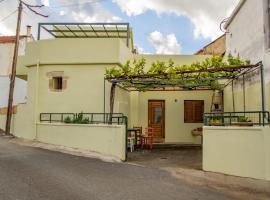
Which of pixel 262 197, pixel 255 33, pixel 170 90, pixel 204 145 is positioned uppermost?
pixel 255 33

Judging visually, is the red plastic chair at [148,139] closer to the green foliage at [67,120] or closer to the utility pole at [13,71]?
the green foliage at [67,120]

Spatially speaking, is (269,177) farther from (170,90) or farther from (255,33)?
→ (170,90)

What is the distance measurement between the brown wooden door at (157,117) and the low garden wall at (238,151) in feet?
25.6

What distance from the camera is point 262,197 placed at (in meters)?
6.57

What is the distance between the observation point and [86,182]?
7.21m

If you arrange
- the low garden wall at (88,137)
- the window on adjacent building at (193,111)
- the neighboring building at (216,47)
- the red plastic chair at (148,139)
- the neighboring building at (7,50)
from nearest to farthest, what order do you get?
1. the low garden wall at (88,137)
2. the red plastic chair at (148,139)
3. the window on adjacent building at (193,111)
4. the neighboring building at (216,47)
5. the neighboring building at (7,50)

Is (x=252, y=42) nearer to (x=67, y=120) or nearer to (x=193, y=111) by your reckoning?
(x=193, y=111)

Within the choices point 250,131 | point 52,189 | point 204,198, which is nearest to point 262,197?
point 204,198

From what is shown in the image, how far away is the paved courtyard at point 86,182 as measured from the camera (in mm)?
6238

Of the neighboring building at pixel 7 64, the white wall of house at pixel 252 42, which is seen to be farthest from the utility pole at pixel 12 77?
the neighboring building at pixel 7 64

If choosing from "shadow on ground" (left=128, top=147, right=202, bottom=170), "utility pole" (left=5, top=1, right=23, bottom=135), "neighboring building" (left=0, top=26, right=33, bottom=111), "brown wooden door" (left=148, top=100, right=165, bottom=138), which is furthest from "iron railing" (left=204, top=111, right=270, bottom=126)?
"neighboring building" (left=0, top=26, right=33, bottom=111)

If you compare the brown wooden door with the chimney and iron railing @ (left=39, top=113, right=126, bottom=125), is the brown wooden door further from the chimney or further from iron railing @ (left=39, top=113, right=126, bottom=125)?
the chimney

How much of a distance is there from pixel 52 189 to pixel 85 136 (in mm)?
5209

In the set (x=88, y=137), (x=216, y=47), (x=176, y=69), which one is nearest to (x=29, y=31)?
(x=216, y=47)
